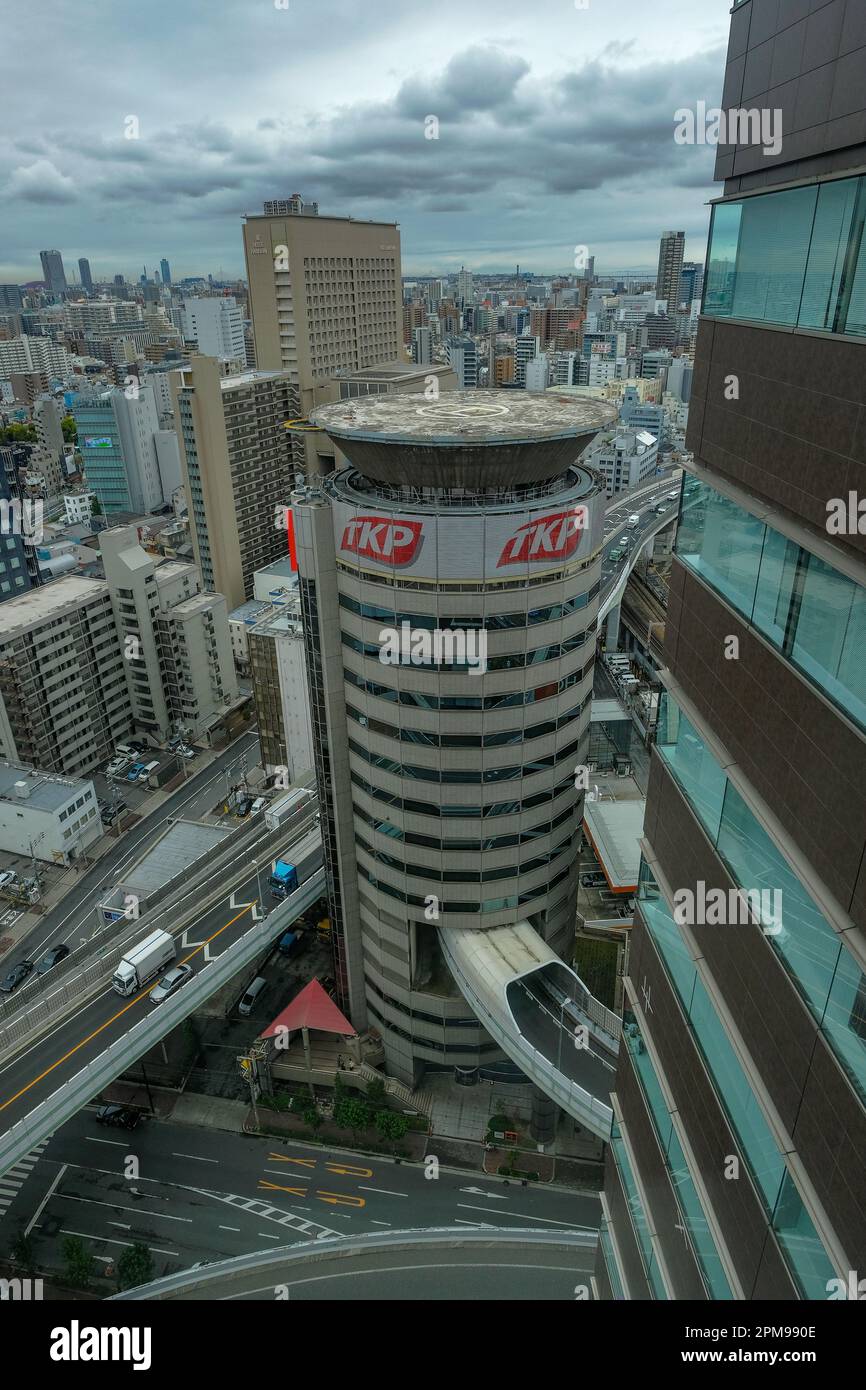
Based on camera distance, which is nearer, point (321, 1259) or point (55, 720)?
point (321, 1259)

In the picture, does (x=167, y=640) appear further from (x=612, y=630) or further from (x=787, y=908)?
(x=787, y=908)

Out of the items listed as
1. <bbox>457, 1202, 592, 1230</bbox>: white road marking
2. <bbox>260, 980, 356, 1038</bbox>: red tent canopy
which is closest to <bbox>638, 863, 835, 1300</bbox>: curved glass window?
<bbox>457, 1202, 592, 1230</bbox>: white road marking

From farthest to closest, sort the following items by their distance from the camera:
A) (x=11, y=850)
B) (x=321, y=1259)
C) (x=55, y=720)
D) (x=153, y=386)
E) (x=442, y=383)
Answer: (x=153, y=386), (x=442, y=383), (x=55, y=720), (x=11, y=850), (x=321, y=1259)

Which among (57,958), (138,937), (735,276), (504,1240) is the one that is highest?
(735,276)

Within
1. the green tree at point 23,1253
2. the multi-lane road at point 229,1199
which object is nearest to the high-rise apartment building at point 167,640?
the multi-lane road at point 229,1199

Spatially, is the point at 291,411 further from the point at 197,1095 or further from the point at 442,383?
the point at 197,1095

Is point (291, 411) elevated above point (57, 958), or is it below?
above

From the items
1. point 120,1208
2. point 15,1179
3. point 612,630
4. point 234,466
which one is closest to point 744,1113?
point 120,1208

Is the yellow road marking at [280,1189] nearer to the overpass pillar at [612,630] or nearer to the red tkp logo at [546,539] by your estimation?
the red tkp logo at [546,539]
